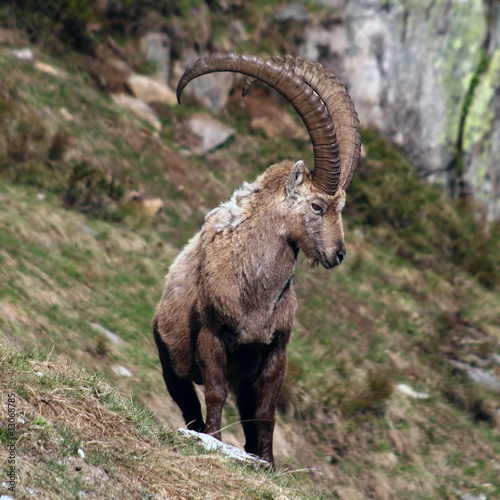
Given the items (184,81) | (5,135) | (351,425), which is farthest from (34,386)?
(5,135)

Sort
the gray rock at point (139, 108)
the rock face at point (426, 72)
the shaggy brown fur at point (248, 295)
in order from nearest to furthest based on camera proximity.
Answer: the shaggy brown fur at point (248, 295), the gray rock at point (139, 108), the rock face at point (426, 72)

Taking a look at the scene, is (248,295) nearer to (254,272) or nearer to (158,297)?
(254,272)

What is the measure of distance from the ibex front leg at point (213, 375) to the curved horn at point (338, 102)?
7.12 ft

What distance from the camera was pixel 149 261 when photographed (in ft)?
38.1

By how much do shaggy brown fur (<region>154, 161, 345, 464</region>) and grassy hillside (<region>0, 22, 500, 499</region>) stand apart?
88 centimetres

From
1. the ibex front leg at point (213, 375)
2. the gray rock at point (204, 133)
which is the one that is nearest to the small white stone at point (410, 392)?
the ibex front leg at point (213, 375)

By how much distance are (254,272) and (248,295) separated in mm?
210

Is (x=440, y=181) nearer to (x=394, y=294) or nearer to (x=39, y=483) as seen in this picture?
(x=394, y=294)

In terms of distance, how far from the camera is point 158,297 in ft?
35.7

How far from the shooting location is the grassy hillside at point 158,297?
5.04m

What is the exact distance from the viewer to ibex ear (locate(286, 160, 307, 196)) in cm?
668

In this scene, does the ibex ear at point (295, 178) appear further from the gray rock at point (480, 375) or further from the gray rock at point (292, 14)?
the gray rock at point (292, 14)

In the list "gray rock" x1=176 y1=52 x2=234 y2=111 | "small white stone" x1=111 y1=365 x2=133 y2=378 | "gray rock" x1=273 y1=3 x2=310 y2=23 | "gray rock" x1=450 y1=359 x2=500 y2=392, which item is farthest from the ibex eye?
"gray rock" x1=273 y1=3 x2=310 y2=23

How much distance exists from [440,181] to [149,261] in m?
8.55
